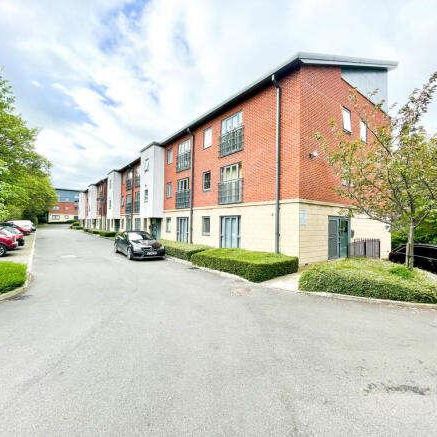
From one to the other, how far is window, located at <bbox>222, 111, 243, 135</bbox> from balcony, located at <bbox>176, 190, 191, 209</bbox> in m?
5.63

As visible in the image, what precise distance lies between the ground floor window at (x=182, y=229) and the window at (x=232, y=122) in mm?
7386

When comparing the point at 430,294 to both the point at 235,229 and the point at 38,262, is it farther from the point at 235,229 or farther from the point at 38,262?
the point at 38,262

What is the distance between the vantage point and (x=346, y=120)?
1652 centimetres

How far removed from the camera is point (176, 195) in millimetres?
23328

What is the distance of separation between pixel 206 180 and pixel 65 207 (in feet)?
291

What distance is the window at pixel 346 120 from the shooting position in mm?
16308

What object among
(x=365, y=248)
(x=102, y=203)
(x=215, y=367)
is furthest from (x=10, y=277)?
(x=102, y=203)

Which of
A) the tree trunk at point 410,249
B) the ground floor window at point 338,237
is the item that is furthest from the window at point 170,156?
the tree trunk at point 410,249

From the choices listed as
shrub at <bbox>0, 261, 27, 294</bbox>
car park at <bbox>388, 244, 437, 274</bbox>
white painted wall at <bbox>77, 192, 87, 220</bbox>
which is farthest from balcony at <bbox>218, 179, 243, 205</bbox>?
white painted wall at <bbox>77, 192, 87, 220</bbox>

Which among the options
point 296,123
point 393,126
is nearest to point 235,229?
point 296,123

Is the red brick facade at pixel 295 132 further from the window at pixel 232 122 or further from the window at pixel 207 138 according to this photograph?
the window at pixel 207 138

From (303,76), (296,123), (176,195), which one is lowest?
(176,195)

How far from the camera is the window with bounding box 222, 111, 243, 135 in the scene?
17094 mm

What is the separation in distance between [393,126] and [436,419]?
29.6 ft
